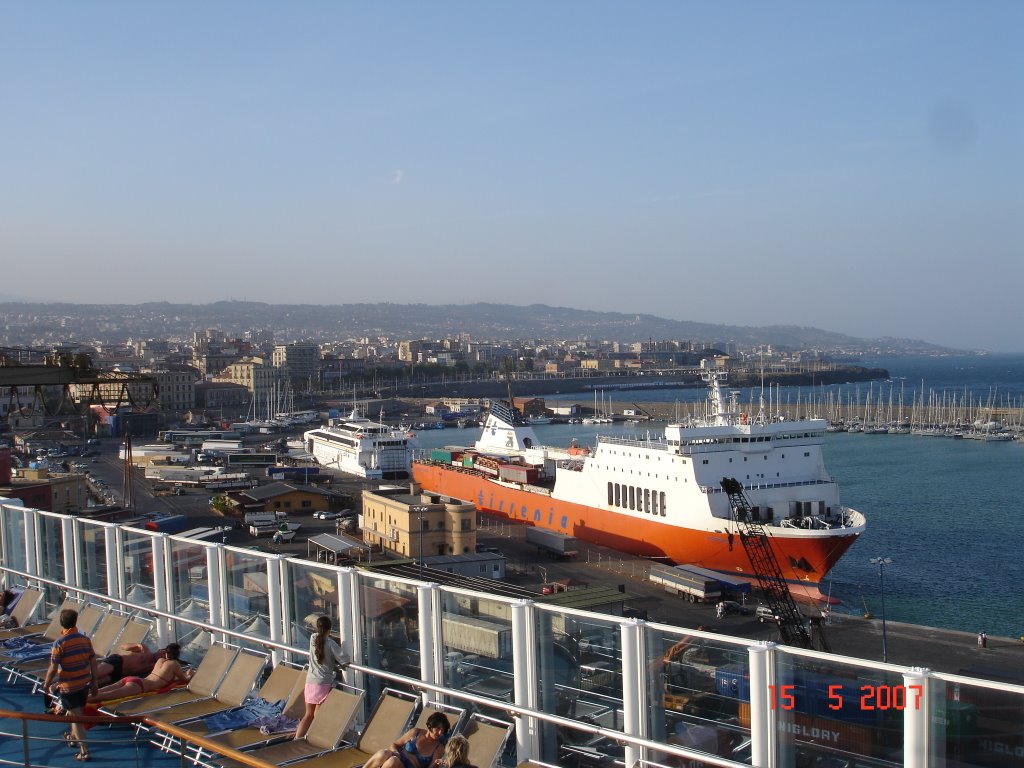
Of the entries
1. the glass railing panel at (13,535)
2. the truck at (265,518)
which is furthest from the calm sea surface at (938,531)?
the glass railing panel at (13,535)

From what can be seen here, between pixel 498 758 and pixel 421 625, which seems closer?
pixel 498 758

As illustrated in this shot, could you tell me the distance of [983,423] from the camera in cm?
4812

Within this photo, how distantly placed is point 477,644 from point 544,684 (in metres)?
0.31

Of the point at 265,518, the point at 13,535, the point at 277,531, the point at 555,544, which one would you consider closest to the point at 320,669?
the point at 13,535

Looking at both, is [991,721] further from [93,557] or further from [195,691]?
[93,557]

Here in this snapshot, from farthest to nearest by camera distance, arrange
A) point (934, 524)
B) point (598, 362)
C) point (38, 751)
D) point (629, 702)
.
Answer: point (598, 362)
point (934, 524)
point (38, 751)
point (629, 702)

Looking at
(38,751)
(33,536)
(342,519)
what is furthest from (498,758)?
(342,519)

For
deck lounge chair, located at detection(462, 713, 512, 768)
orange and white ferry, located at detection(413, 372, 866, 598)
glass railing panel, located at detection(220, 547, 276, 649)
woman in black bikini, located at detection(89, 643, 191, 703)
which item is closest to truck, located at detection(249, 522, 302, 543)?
orange and white ferry, located at detection(413, 372, 866, 598)

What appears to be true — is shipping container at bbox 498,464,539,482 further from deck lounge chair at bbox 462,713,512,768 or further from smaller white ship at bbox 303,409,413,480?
deck lounge chair at bbox 462,713,512,768

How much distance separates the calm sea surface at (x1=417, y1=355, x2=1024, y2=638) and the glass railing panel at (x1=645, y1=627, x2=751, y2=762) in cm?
1288

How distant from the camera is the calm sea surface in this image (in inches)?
595

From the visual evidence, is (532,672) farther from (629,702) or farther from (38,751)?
(38,751)

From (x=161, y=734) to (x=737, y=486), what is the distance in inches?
499

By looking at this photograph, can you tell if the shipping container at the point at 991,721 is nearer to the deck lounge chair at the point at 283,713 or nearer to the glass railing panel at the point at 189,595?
the deck lounge chair at the point at 283,713
